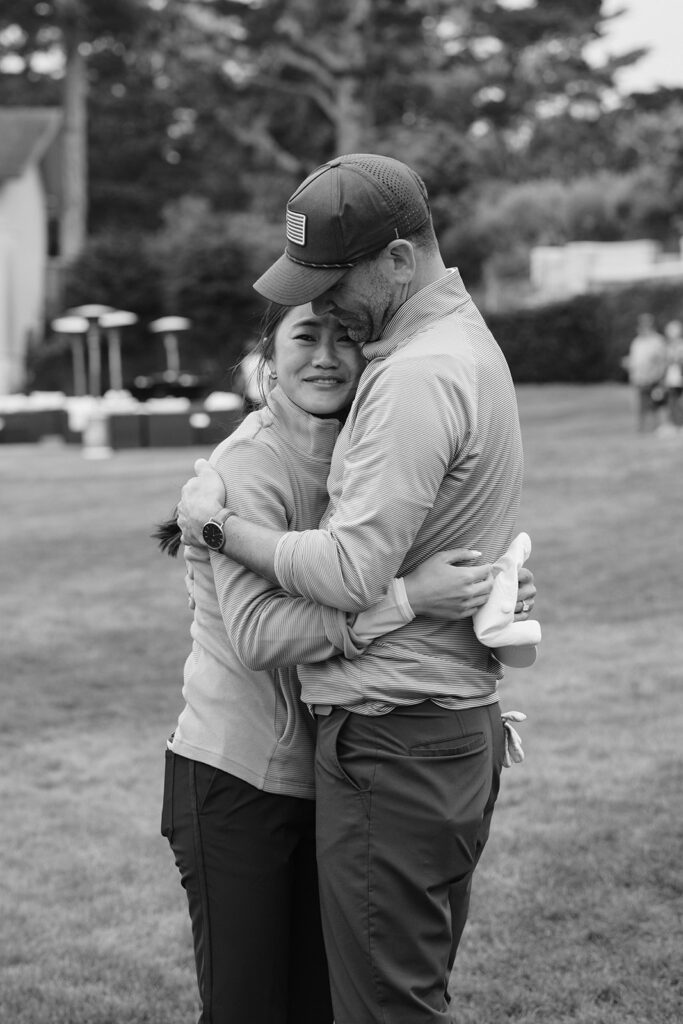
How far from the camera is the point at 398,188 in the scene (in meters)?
2.28

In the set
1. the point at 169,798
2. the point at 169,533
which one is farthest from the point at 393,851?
the point at 169,533

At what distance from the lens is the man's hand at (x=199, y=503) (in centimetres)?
242

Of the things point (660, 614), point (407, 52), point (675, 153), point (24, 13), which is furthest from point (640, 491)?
point (24, 13)

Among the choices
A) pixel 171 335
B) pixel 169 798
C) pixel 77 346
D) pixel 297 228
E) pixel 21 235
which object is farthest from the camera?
pixel 21 235

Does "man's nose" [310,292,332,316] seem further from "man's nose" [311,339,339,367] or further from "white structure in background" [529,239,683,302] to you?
"white structure in background" [529,239,683,302]

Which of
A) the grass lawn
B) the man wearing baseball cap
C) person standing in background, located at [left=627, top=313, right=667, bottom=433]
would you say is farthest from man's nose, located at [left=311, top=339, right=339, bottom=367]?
person standing in background, located at [left=627, top=313, right=667, bottom=433]

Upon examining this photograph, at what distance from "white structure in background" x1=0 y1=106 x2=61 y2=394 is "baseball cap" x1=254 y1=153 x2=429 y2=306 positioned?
37.2 meters

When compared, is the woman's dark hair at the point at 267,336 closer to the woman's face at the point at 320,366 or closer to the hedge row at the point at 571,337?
the woman's face at the point at 320,366

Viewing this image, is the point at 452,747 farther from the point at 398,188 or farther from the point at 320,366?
the point at 398,188

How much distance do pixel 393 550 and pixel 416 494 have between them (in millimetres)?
99

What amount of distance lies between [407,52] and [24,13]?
12.0 meters

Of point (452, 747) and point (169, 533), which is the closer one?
point (452, 747)

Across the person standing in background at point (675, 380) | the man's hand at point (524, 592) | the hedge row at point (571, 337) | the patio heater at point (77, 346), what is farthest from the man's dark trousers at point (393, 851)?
the hedge row at point (571, 337)

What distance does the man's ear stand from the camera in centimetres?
229
